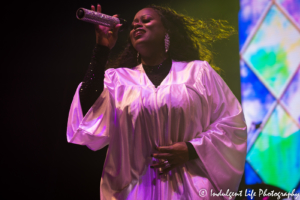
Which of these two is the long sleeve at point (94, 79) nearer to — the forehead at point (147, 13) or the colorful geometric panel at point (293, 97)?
the forehead at point (147, 13)

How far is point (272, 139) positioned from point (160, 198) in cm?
96

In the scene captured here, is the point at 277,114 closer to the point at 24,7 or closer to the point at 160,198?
the point at 160,198

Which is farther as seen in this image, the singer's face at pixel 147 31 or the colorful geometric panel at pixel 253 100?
the colorful geometric panel at pixel 253 100

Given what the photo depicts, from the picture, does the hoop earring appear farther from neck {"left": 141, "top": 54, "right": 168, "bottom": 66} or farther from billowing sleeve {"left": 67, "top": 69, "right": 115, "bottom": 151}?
billowing sleeve {"left": 67, "top": 69, "right": 115, "bottom": 151}

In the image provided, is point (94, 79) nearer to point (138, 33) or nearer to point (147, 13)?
point (138, 33)

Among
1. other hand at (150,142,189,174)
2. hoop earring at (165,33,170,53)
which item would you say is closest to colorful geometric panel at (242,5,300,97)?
hoop earring at (165,33,170,53)

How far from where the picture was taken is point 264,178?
169cm

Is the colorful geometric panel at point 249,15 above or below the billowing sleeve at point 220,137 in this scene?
above

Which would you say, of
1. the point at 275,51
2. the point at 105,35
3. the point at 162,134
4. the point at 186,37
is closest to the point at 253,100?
the point at 275,51

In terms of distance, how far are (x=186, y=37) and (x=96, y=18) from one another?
0.67m

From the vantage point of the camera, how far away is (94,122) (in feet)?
4.23

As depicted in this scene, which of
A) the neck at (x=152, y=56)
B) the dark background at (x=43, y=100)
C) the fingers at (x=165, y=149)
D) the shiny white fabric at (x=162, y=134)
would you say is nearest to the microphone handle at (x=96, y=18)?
the neck at (x=152, y=56)

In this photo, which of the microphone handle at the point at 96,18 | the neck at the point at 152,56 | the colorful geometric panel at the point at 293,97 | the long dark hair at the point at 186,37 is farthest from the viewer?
the colorful geometric panel at the point at 293,97

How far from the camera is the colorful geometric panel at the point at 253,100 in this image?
176 centimetres
